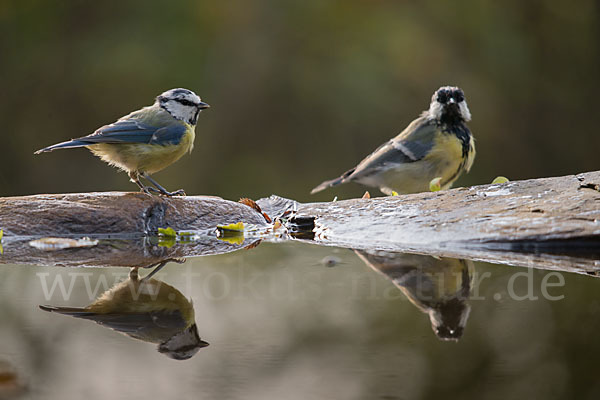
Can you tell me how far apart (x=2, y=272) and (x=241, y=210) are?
135cm

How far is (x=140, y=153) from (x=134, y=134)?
0.32 ft

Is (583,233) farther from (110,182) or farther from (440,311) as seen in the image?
(110,182)

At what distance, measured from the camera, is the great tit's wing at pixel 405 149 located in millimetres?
4465

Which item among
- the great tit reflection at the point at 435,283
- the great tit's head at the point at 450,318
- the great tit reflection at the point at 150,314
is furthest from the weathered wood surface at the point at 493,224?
the great tit reflection at the point at 150,314

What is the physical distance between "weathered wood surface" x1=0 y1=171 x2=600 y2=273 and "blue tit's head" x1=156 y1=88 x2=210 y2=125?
463 millimetres

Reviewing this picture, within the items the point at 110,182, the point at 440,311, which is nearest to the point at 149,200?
the point at 440,311

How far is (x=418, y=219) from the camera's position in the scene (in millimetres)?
3027

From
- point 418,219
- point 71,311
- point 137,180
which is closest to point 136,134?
point 137,180

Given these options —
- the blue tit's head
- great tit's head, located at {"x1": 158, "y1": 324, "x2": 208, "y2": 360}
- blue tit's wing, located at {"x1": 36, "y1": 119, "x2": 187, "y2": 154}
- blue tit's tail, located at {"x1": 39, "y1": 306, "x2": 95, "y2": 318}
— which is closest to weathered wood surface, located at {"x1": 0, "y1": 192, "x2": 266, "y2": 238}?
blue tit's wing, located at {"x1": 36, "y1": 119, "x2": 187, "y2": 154}

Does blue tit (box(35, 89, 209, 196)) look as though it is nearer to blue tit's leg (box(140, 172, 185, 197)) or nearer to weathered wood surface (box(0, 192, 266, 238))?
blue tit's leg (box(140, 172, 185, 197))

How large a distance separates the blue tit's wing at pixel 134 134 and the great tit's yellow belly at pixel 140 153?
1.0 inches

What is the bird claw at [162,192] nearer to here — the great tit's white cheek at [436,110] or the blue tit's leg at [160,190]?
the blue tit's leg at [160,190]

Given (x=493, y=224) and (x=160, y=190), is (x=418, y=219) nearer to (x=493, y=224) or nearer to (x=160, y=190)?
(x=493, y=224)

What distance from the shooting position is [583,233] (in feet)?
8.59
